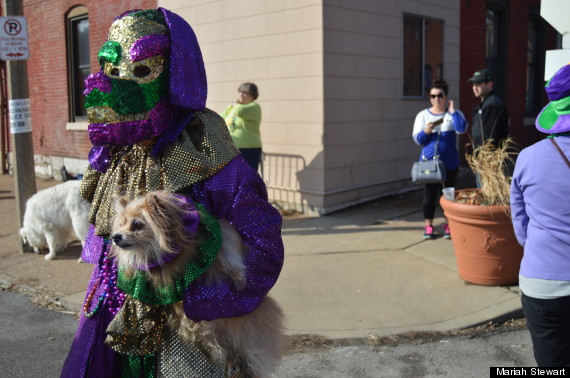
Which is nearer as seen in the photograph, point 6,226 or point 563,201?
point 563,201

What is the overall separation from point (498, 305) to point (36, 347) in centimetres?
368

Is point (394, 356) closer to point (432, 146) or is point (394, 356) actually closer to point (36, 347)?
point (36, 347)

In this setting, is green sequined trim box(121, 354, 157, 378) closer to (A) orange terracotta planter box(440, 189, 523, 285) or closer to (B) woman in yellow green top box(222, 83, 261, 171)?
(A) orange terracotta planter box(440, 189, 523, 285)

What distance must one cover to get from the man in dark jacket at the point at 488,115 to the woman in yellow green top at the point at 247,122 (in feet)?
9.19

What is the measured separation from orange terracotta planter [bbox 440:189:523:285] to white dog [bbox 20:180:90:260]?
3.97 metres

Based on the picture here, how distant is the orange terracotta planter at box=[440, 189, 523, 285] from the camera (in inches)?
189

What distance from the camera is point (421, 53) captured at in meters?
9.04

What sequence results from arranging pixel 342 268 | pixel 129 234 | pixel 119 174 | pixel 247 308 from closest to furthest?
pixel 129 234 < pixel 247 308 < pixel 119 174 < pixel 342 268

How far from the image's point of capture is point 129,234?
152cm

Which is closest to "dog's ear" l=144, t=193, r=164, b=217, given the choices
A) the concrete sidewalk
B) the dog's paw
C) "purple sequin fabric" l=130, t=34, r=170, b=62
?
"purple sequin fabric" l=130, t=34, r=170, b=62

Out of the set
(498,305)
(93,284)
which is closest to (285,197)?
(498,305)

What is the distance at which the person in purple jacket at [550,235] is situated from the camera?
2.55 meters

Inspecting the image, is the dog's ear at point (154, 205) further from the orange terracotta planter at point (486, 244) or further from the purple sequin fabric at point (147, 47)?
the orange terracotta planter at point (486, 244)

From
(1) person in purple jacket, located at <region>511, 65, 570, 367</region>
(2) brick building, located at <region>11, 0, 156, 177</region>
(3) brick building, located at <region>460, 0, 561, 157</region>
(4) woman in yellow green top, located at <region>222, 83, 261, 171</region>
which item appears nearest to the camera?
(1) person in purple jacket, located at <region>511, 65, 570, 367</region>
